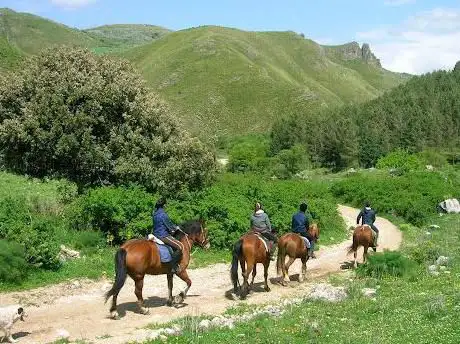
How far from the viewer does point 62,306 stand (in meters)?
14.7

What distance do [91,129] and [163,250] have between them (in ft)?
45.3

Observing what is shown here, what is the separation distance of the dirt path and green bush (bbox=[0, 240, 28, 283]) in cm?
63

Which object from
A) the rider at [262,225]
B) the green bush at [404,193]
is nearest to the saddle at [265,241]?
the rider at [262,225]

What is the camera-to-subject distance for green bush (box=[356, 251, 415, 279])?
56.4 feet

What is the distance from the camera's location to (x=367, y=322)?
11891 millimetres

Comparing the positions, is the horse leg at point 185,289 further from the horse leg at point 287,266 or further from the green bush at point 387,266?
the green bush at point 387,266

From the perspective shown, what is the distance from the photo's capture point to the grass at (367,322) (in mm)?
10663

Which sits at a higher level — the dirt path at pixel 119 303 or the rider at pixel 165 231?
the rider at pixel 165 231

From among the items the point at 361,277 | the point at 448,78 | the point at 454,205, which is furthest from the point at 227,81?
the point at 361,277

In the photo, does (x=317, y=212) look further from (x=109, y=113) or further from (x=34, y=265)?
(x=34, y=265)

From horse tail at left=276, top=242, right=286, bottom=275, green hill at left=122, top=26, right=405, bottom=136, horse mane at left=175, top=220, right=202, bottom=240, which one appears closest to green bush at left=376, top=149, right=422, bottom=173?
horse tail at left=276, top=242, right=286, bottom=275

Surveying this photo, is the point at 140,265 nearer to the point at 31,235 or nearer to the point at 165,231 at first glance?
the point at 165,231

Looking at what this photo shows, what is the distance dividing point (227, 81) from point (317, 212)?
137 metres

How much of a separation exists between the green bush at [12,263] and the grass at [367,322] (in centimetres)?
645
